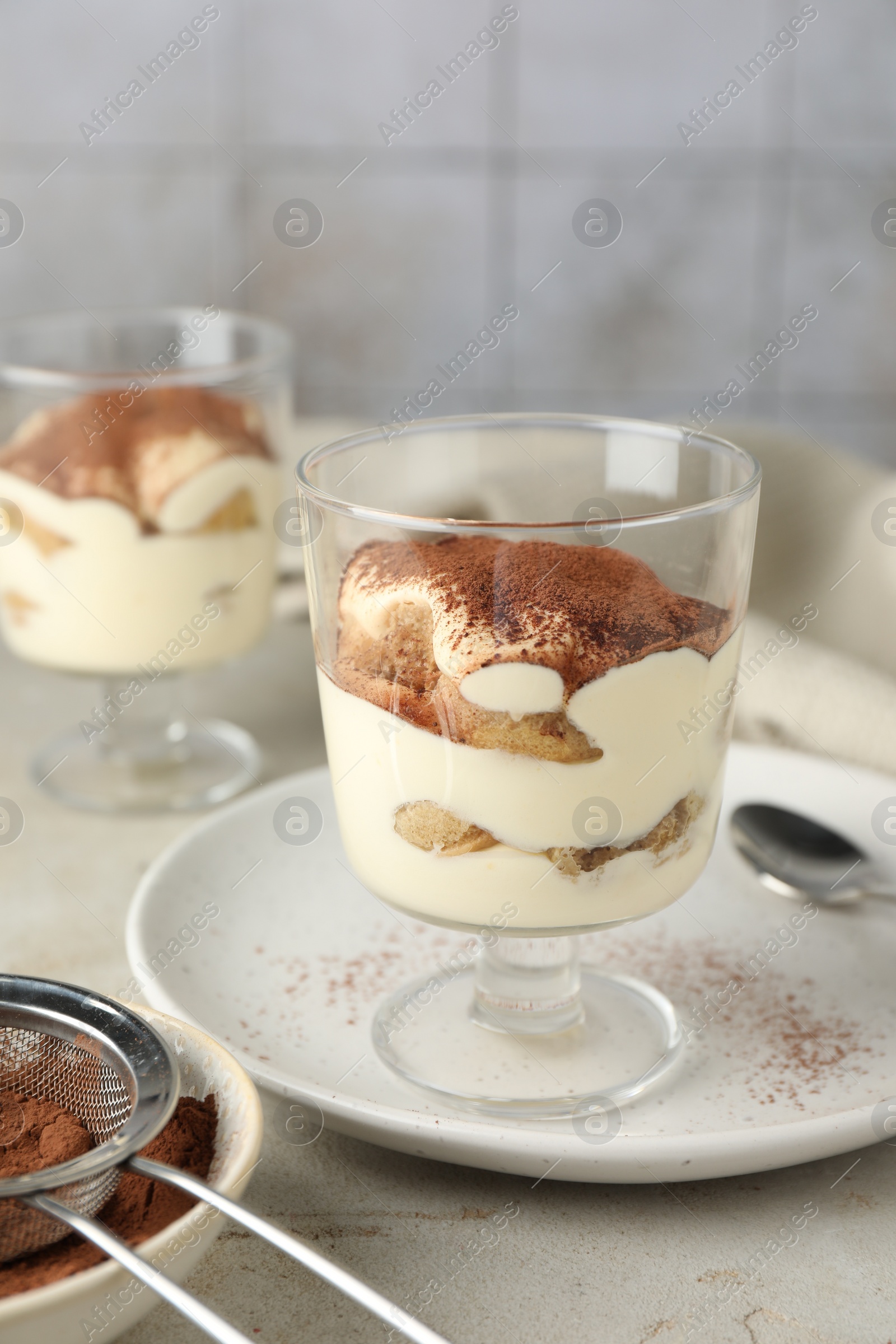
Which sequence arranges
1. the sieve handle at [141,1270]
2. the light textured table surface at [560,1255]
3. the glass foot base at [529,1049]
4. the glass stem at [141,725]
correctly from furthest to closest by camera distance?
the glass stem at [141,725] → the glass foot base at [529,1049] → the light textured table surface at [560,1255] → the sieve handle at [141,1270]

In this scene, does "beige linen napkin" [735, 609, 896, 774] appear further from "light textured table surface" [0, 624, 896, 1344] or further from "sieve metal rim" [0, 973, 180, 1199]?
"sieve metal rim" [0, 973, 180, 1199]

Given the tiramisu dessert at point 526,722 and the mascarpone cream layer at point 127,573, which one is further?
the mascarpone cream layer at point 127,573

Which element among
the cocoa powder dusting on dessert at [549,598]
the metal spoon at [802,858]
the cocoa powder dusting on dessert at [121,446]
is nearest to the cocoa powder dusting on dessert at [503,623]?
the cocoa powder dusting on dessert at [549,598]

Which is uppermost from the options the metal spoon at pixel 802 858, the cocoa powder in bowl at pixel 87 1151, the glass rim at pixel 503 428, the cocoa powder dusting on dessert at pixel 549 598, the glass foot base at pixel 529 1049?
the glass rim at pixel 503 428

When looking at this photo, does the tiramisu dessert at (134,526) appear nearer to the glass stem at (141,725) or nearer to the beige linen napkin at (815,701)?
the glass stem at (141,725)

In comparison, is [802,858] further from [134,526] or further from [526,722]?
[134,526]

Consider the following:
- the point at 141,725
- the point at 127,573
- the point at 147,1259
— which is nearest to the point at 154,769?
the point at 141,725

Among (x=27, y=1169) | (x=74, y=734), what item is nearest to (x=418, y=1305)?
(x=27, y=1169)
